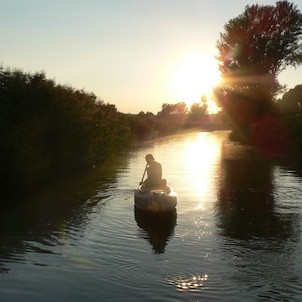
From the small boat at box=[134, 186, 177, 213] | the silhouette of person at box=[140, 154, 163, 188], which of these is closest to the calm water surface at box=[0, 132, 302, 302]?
the small boat at box=[134, 186, 177, 213]

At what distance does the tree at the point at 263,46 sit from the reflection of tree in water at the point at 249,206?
86.1 feet

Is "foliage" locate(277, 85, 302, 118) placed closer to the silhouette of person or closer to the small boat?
the silhouette of person

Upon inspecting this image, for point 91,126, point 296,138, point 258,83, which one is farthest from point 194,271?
point 258,83

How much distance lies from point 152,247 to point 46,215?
6.99 meters

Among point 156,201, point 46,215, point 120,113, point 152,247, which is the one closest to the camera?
point 152,247

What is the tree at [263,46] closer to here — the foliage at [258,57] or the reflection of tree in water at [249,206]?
the foliage at [258,57]

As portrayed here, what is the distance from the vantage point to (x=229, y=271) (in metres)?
11.9

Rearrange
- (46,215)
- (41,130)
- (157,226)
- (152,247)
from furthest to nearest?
(41,130) → (46,215) → (157,226) → (152,247)

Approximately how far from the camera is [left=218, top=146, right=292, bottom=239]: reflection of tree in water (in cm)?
1671

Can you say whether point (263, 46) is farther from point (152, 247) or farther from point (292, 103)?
point (152, 247)

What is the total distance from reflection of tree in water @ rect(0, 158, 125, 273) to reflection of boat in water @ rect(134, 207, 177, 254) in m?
2.32

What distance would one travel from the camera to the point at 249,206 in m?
21.7

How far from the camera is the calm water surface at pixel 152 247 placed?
35.0ft

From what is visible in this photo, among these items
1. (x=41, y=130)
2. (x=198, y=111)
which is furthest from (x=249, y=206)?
(x=198, y=111)
